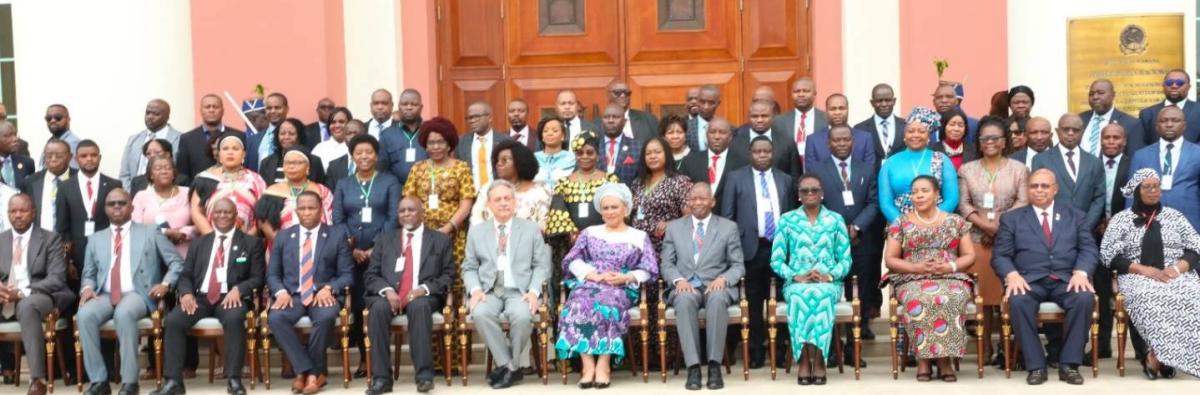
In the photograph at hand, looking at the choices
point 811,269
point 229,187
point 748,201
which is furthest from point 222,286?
point 811,269

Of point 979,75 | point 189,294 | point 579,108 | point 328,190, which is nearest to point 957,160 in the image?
point 979,75

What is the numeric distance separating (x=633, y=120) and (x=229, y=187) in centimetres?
289

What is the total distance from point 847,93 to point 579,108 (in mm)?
2581

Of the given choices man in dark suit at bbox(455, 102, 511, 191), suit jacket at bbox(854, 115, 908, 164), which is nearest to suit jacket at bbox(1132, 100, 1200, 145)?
suit jacket at bbox(854, 115, 908, 164)

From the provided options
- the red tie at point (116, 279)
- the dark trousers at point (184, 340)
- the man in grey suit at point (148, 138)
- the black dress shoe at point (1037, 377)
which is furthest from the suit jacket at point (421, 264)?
the black dress shoe at point (1037, 377)

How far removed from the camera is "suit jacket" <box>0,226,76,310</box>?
10539 millimetres

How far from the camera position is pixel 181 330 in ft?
33.8

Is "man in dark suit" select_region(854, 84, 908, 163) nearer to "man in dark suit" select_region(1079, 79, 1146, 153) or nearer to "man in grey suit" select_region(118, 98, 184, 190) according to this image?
"man in dark suit" select_region(1079, 79, 1146, 153)

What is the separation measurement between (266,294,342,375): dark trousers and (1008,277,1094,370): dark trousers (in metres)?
4.20

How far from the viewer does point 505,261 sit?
34.4 ft

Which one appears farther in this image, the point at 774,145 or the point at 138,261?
the point at 774,145

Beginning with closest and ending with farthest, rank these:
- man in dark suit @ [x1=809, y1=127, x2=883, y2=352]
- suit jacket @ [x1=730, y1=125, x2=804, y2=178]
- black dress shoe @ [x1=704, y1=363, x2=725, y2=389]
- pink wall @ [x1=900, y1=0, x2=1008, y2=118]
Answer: black dress shoe @ [x1=704, y1=363, x2=725, y2=389] → man in dark suit @ [x1=809, y1=127, x2=883, y2=352] → suit jacket @ [x1=730, y1=125, x2=804, y2=178] → pink wall @ [x1=900, y1=0, x2=1008, y2=118]

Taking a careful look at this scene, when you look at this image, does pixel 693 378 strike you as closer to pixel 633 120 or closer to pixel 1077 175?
pixel 633 120

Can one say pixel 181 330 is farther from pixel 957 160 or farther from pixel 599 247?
pixel 957 160
